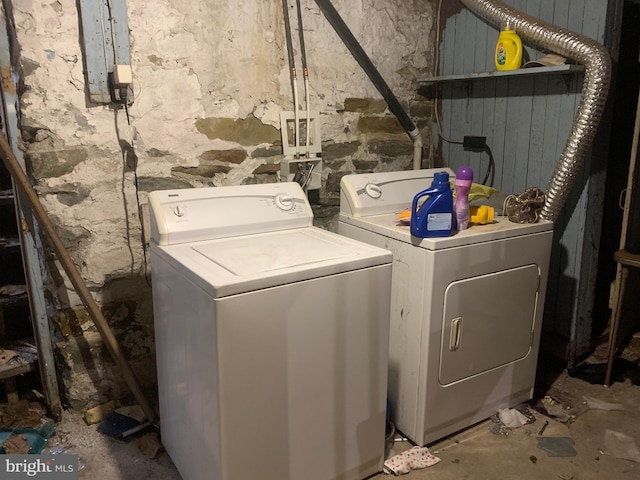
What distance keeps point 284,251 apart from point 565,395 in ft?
5.28

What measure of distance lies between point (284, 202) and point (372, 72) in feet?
3.33

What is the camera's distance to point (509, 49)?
2463 mm


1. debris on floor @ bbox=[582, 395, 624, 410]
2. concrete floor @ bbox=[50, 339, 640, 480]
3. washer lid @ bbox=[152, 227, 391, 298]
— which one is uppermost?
washer lid @ bbox=[152, 227, 391, 298]

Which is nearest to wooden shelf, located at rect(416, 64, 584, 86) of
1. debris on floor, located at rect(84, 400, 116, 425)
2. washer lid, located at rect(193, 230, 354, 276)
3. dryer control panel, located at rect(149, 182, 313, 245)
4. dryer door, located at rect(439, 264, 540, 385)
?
dryer door, located at rect(439, 264, 540, 385)

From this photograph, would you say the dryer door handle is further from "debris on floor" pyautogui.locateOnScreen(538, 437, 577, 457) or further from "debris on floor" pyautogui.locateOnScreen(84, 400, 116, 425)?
"debris on floor" pyautogui.locateOnScreen(84, 400, 116, 425)

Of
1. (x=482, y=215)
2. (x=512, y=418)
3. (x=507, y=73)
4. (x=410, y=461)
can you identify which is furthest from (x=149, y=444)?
(x=507, y=73)

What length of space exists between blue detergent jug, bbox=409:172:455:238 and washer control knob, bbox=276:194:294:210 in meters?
0.52

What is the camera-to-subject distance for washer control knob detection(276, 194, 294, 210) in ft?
7.05

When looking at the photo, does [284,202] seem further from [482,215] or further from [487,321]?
[487,321]

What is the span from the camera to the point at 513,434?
2.22 metres

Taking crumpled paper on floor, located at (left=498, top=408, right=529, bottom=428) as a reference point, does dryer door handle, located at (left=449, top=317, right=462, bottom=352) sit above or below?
above

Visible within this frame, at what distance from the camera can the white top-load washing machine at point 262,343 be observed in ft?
5.07

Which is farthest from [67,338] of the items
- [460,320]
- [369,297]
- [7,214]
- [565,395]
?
[565,395]

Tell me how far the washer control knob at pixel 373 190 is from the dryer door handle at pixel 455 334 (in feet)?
2.16
